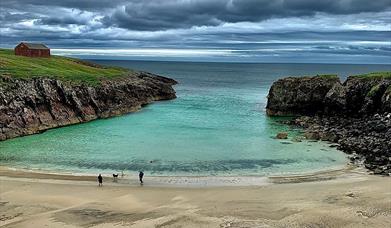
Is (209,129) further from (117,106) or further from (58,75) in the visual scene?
(58,75)

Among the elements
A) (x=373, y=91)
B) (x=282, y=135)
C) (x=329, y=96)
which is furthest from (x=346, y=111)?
(x=282, y=135)

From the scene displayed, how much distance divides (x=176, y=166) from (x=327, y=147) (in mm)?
21795

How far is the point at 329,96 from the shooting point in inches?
3415

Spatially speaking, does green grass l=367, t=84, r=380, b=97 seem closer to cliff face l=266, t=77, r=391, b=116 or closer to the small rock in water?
cliff face l=266, t=77, r=391, b=116

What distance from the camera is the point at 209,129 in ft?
243

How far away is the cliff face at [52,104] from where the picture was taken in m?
69.3

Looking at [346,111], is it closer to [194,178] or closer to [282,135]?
[282,135]

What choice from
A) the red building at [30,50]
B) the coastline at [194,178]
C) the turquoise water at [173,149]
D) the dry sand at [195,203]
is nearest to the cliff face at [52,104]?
the turquoise water at [173,149]

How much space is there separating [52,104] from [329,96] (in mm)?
50672

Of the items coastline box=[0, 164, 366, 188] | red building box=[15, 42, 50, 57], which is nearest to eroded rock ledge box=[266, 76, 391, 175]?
coastline box=[0, 164, 366, 188]

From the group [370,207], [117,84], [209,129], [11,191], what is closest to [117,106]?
[117,84]

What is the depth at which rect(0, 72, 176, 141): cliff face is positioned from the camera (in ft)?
227

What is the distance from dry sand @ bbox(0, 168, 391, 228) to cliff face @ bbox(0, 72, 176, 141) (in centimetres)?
2508

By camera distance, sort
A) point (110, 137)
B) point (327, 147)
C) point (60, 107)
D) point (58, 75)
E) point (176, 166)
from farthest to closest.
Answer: point (58, 75) < point (60, 107) < point (110, 137) < point (327, 147) < point (176, 166)
